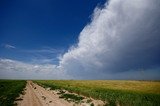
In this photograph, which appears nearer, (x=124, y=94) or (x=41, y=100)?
(x=41, y=100)

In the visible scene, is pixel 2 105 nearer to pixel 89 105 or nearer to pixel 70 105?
pixel 70 105

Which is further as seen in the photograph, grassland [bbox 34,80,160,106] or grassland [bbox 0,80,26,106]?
grassland [bbox 0,80,26,106]

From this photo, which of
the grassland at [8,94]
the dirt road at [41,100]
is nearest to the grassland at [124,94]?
the dirt road at [41,100]

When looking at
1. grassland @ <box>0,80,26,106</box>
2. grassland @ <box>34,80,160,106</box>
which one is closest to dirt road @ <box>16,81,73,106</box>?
grassland @ <box>0,80,26,106</box>

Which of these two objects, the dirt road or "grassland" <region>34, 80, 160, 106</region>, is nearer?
"grassland" <region>34, 80, 160, 106</region>

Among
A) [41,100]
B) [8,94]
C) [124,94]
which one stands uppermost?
[124,94]

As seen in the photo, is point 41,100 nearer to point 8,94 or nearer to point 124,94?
point 8,94

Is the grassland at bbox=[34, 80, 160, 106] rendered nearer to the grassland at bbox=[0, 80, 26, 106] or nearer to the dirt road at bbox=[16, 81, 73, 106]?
the dirt road at bbox=[16, 81, 73, 106]

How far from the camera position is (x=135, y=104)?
71.8 ft

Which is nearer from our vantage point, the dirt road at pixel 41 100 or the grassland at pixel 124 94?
the grassland at pixel 124 94

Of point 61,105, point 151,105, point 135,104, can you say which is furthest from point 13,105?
point 151,105

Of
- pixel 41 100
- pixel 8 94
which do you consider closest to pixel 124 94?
pixel 41 100

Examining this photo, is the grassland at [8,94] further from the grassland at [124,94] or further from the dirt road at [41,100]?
the grassland at [124,94]

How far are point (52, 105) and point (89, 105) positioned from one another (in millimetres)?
4892
